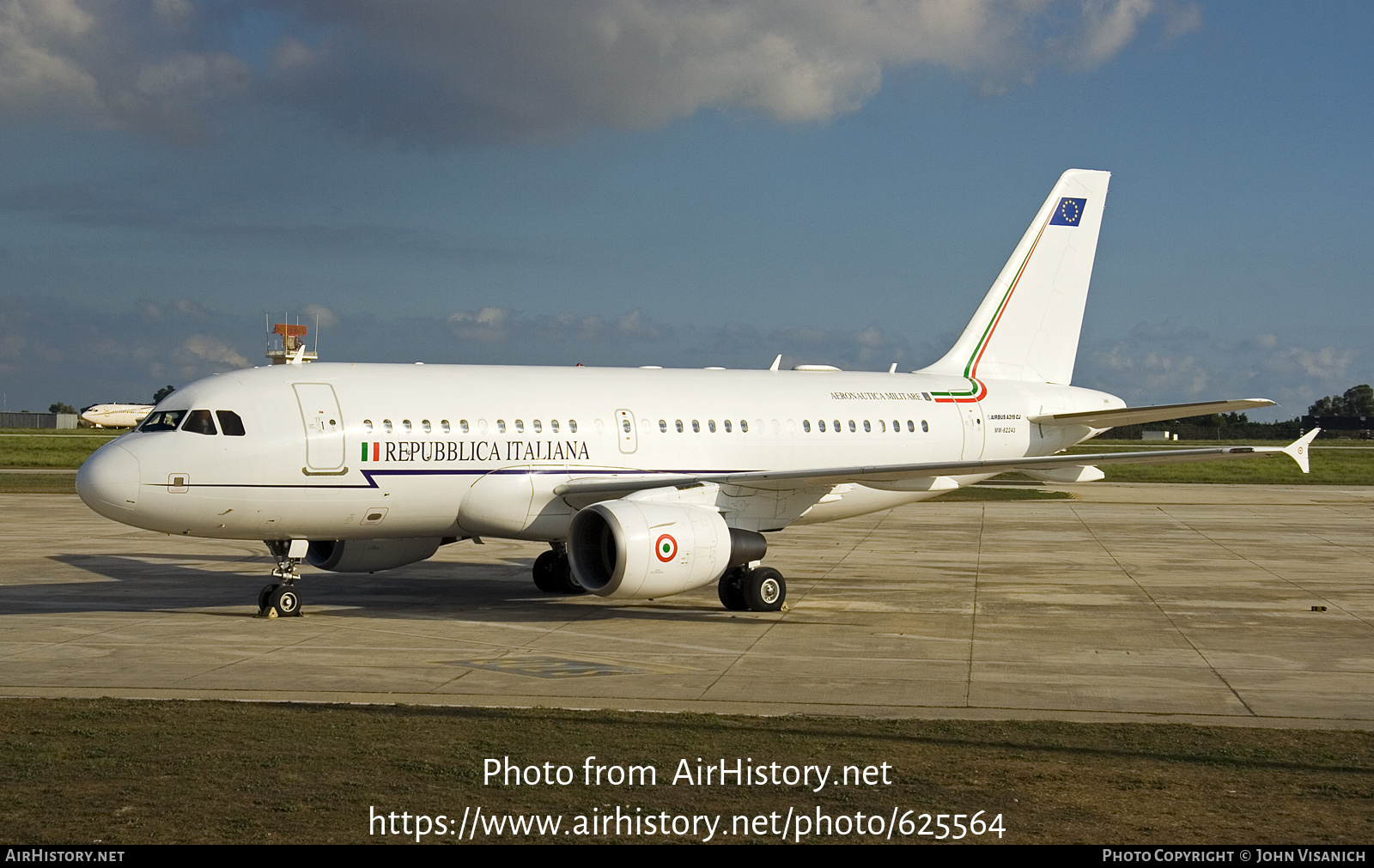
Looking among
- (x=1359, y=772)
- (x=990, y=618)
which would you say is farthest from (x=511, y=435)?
(x=1359, y=772)

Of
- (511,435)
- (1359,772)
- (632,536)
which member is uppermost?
(511,435)

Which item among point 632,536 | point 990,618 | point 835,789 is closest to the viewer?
point 835,789

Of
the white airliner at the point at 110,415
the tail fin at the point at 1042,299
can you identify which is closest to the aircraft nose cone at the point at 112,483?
the tail fin at the point at 1042,299

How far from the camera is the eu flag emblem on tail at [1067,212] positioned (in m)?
26.3

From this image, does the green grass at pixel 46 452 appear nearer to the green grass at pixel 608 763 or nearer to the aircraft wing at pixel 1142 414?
the aircraft wing at pixel 1142 414

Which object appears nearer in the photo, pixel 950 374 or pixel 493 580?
pixel 493 580

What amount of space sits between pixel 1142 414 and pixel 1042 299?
431 centimetres

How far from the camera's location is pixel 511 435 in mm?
19797

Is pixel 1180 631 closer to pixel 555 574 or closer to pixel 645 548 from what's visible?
pixel 645 548

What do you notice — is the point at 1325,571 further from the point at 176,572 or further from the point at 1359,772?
the point at 176,572

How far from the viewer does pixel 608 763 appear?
1007 cm

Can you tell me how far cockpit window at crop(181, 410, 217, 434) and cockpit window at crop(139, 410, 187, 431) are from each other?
138mm

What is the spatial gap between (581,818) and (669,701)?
13.9ft

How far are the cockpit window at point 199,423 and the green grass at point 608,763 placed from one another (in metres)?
6.17
